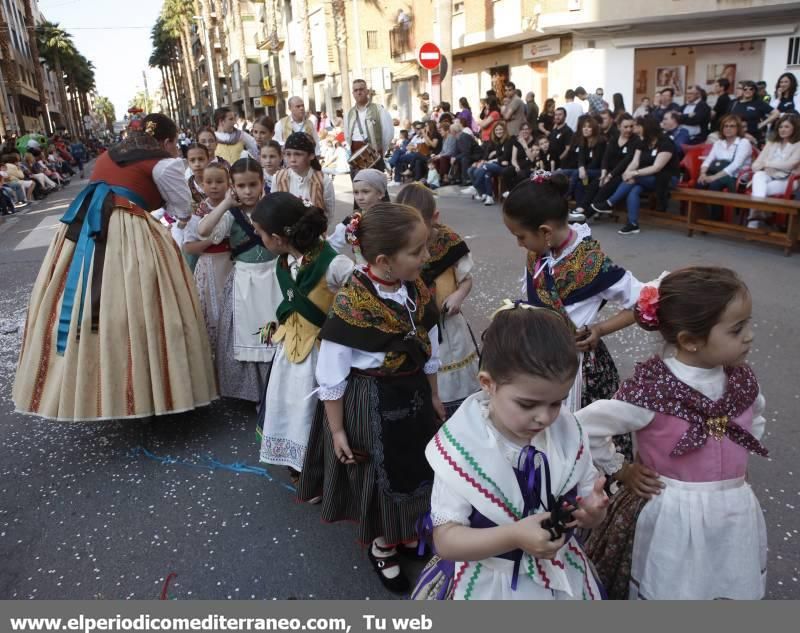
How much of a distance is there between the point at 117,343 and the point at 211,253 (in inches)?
32.8

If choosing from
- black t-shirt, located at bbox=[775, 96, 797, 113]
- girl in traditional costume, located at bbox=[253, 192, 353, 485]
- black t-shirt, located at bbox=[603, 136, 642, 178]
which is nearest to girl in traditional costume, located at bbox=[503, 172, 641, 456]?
girl in traditional costume, located at bbox=[253, 192, 353, 485]

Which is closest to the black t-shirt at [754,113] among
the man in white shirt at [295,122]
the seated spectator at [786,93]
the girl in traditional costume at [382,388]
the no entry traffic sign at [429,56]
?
the seated spectator at [786,93]

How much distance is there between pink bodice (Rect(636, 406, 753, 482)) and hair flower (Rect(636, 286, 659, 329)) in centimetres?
26

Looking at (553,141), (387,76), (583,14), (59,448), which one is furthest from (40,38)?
(59,448)

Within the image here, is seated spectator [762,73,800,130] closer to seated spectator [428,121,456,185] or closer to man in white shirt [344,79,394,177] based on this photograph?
man in white shirt [344,79,394,177]

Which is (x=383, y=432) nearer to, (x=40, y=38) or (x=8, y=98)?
(x=8, y=98)

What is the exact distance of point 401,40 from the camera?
89.5 feet

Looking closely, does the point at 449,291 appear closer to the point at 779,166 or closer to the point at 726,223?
the point at 726,223

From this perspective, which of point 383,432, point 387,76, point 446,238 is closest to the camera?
point 383,432

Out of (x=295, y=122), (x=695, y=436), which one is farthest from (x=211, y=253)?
(x=295, y=122)

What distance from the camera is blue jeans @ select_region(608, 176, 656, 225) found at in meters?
8.23

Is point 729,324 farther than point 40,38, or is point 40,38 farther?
point 40,38

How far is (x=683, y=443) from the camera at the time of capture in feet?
5.60

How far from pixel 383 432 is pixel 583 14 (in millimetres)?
17469
